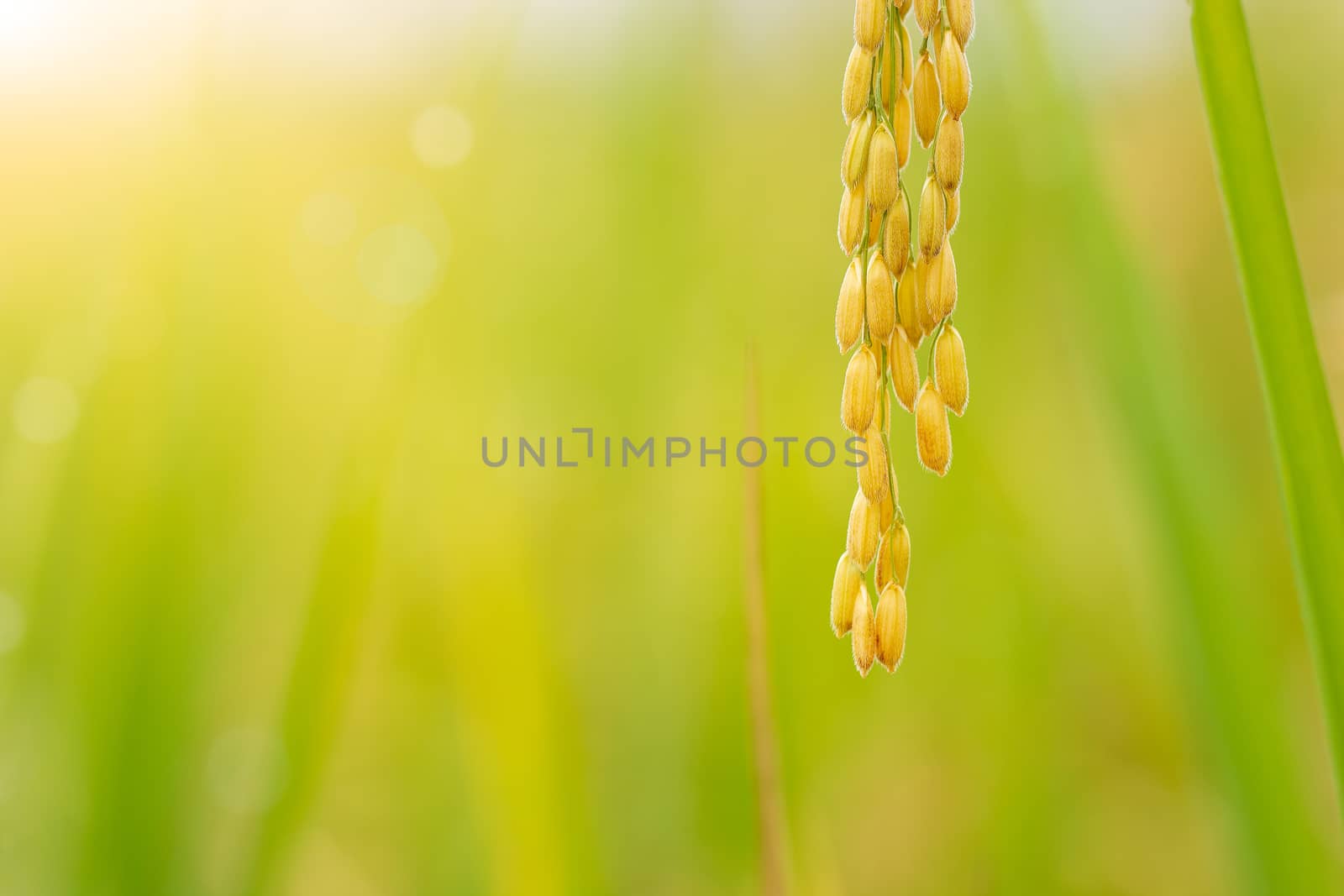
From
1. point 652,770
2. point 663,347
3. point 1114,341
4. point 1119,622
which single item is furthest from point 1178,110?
point 652,770

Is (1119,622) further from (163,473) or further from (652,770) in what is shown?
(163,473)

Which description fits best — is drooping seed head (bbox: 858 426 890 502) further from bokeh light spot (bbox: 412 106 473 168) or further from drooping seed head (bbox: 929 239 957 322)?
bokeh light spot (bbox: 412 106 473 168)

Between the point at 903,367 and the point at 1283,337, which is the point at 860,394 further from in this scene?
the point at 1283,337

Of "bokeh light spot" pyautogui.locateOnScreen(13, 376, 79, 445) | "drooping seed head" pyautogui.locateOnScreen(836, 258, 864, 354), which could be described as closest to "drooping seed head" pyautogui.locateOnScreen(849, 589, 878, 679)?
"drooping seed head" pyautogui.locateOnScreen(836, 258, 864, 354)

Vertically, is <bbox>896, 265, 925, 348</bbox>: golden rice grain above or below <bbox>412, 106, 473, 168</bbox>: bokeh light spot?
below

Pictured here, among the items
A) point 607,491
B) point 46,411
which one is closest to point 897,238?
point 46,411

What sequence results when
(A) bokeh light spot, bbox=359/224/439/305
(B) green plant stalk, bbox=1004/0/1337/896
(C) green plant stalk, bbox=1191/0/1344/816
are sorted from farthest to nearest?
(A) bokeh light spot, bbox=359/224/439/305
(B) green plant stalk, bbox=1004/0/1337/896
(C) green plant stalk, bbox=1191/0/1344/816

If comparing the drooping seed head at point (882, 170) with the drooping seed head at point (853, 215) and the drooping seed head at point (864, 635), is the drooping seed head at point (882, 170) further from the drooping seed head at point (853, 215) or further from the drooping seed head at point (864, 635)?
the drooping seed head at point (864, 635)
